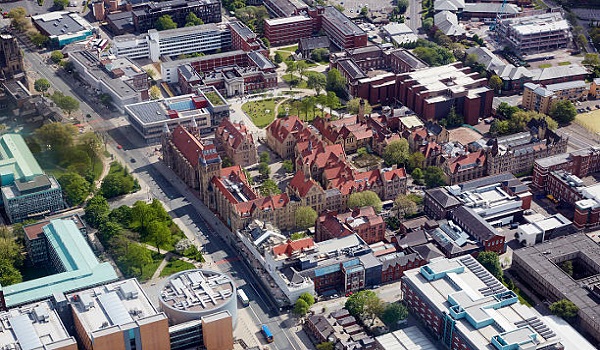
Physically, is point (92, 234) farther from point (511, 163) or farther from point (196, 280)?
point (511, 163)

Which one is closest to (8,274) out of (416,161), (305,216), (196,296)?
(196,296)

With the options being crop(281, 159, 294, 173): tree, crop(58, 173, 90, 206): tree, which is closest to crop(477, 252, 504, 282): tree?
crop(281, 159, 294, 173): tree

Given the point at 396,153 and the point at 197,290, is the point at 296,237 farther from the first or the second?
the point at 396,153

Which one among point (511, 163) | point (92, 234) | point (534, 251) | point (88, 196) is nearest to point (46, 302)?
point (92, 234)

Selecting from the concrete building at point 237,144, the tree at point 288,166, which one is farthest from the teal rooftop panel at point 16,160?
the tree at point 288,166

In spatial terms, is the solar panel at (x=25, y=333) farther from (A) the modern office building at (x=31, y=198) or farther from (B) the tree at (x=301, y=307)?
(A) the modern office building at (x=31, y=198)

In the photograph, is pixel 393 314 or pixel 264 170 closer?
pixel 393 314

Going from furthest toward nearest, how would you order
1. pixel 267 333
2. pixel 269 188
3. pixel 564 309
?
pixel 269 188
pixel 564 309
pixel 267 333
